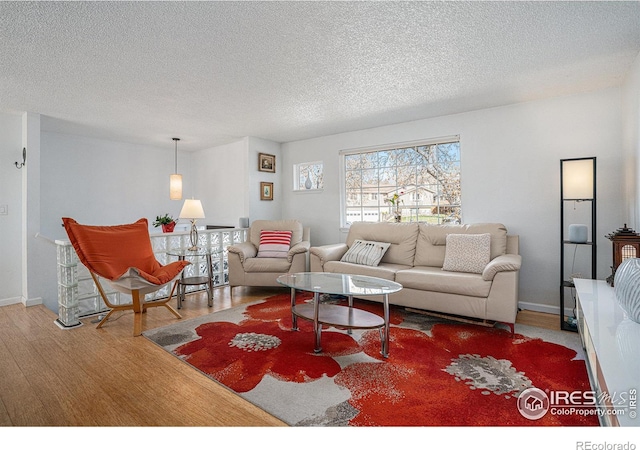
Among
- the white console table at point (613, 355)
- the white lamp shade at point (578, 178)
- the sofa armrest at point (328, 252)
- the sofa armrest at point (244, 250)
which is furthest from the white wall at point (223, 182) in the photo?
the white console table at point (613, 355)

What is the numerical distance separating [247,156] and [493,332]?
4.21m

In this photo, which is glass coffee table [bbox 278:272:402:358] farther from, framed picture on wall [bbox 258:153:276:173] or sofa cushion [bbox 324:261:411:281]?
framed picture on wall [bbox 258:153:276:173]

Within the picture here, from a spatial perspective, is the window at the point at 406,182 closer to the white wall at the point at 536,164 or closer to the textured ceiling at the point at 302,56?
the white wall at the point at 536,164

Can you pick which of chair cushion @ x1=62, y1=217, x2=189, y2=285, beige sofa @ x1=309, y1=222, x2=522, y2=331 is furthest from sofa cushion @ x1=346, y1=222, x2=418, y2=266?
chair cushion @ x1=62, y1=217, x2=189, y2=285

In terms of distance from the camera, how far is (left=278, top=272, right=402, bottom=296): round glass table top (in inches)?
103

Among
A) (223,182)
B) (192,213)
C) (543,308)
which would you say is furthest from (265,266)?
(543,308)

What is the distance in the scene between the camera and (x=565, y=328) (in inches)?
122

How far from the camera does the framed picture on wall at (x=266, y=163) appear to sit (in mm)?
5637

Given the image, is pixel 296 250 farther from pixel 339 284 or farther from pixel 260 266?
pixel 339 284

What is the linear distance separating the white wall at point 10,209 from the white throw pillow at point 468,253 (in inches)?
200

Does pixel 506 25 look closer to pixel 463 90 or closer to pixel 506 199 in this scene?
pixel 463 90

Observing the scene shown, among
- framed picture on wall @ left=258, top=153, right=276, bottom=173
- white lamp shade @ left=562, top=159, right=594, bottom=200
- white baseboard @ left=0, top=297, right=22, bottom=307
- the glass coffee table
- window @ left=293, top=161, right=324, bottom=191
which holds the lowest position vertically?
white baseboard @ left=0, top=297, right=22, bottom=307

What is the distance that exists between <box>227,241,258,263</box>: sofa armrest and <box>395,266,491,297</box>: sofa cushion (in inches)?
80.8
